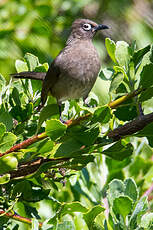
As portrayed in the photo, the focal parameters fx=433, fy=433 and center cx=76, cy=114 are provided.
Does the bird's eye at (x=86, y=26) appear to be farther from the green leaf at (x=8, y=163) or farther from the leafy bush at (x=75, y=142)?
the green leaf at (x=8, y=163)

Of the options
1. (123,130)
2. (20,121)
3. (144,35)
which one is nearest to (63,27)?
(144,35)

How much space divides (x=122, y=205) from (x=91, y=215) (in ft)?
0.36

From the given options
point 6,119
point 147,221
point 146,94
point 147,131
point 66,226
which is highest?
point 146,94

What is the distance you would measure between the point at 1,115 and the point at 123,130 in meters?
0.39

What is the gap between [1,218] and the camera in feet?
4.55

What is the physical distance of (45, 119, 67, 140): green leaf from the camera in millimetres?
1202

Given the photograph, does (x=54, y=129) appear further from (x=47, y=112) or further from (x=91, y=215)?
(x=91, y=215)

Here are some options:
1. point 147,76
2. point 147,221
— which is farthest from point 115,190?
point 147,76

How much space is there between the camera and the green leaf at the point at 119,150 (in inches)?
54.0

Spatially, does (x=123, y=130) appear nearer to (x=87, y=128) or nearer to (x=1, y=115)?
(x=87, y=128)

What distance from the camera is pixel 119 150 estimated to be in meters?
1.39

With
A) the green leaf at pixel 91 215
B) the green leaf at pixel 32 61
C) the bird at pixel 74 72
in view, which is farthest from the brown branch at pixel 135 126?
the bird at pixel 74 72

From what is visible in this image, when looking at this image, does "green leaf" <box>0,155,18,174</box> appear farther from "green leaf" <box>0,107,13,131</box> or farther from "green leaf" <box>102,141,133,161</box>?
"green leaf" <box>102,141,133,161</box>

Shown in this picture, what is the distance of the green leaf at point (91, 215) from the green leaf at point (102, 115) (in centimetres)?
26
